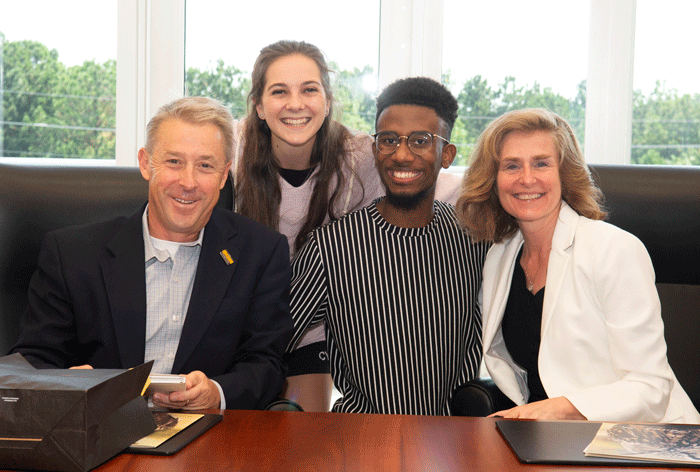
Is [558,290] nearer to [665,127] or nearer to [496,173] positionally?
[496,173]

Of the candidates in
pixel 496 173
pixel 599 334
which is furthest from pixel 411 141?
pixel 599 334

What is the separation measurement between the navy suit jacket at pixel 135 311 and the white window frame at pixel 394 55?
6.01 feet

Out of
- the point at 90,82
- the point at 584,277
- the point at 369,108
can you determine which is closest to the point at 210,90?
the point at 90,82

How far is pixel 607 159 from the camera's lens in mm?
3426

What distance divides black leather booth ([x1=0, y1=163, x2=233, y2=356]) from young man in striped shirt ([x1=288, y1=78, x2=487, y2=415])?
62 centimetres

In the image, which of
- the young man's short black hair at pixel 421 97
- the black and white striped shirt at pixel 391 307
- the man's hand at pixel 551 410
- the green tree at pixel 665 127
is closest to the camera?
the man's hand at pixel 551 410

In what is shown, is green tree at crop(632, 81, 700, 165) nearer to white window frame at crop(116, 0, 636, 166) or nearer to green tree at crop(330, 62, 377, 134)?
white window frame at crop(116, 0, 636, 166)

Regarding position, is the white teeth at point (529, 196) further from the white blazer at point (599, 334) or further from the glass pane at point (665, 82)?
the glass pane at point (665, 82)

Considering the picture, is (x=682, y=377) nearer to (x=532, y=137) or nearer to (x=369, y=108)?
(x=532, y=137)

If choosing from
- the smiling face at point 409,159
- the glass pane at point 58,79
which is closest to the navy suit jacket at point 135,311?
the smiling face at point 409,159

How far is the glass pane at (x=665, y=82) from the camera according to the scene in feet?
11.1

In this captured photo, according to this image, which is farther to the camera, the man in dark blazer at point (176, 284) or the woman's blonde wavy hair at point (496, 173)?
the woman's blonde wavy hair at point (496, 173)

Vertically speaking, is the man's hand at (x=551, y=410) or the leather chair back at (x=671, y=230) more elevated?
the leather chair back at (x=671, y=230)

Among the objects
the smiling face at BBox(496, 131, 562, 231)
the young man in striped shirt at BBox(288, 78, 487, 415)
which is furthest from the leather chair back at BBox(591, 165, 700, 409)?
the young man in striped shirt at BBox(288, 78, 487, 415)
